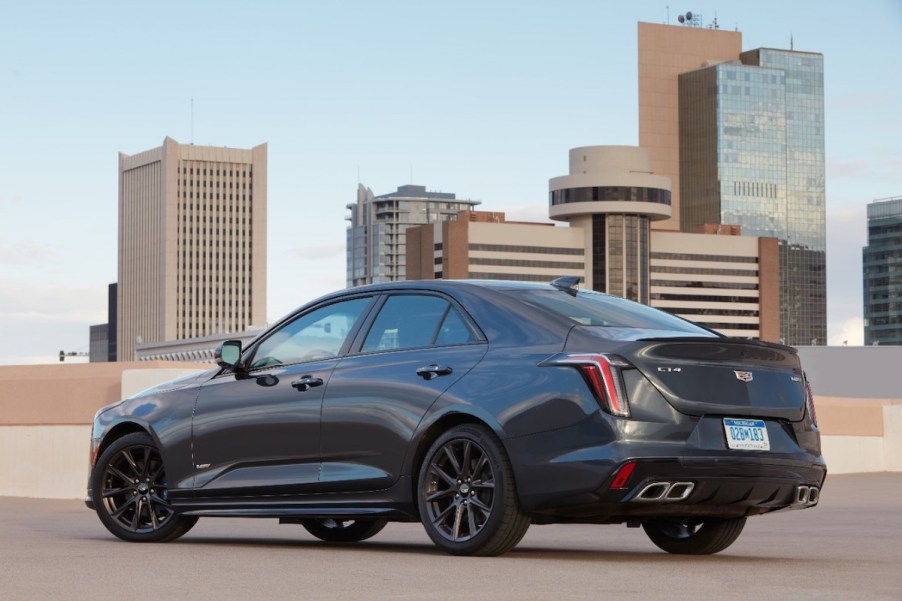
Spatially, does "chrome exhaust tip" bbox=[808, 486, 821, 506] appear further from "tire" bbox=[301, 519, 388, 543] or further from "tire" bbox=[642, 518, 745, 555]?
"tire" bbox=[301, 519, 388, 543]

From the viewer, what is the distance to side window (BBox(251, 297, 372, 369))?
30.8 ft

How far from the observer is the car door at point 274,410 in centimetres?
920

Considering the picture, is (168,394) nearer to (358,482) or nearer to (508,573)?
(358,482)

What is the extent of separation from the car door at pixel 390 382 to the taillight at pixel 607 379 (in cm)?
73

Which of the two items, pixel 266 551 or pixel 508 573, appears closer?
pixel 508 573

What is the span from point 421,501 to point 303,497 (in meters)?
0.94

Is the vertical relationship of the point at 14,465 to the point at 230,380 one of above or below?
below

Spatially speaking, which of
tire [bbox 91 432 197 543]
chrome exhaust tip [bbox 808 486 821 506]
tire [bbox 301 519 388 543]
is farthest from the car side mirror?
chrome exhaust tip [bbox 808 486 821 506]

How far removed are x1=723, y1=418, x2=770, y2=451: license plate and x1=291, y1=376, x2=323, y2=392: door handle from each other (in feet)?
7.99

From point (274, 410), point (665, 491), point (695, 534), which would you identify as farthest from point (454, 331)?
point (695, 534)

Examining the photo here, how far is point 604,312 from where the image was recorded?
28.9ft

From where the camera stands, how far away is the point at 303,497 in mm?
9125

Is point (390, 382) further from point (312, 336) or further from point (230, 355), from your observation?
point (230, 355)

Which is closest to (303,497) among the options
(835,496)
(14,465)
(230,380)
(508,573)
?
(230,380)
